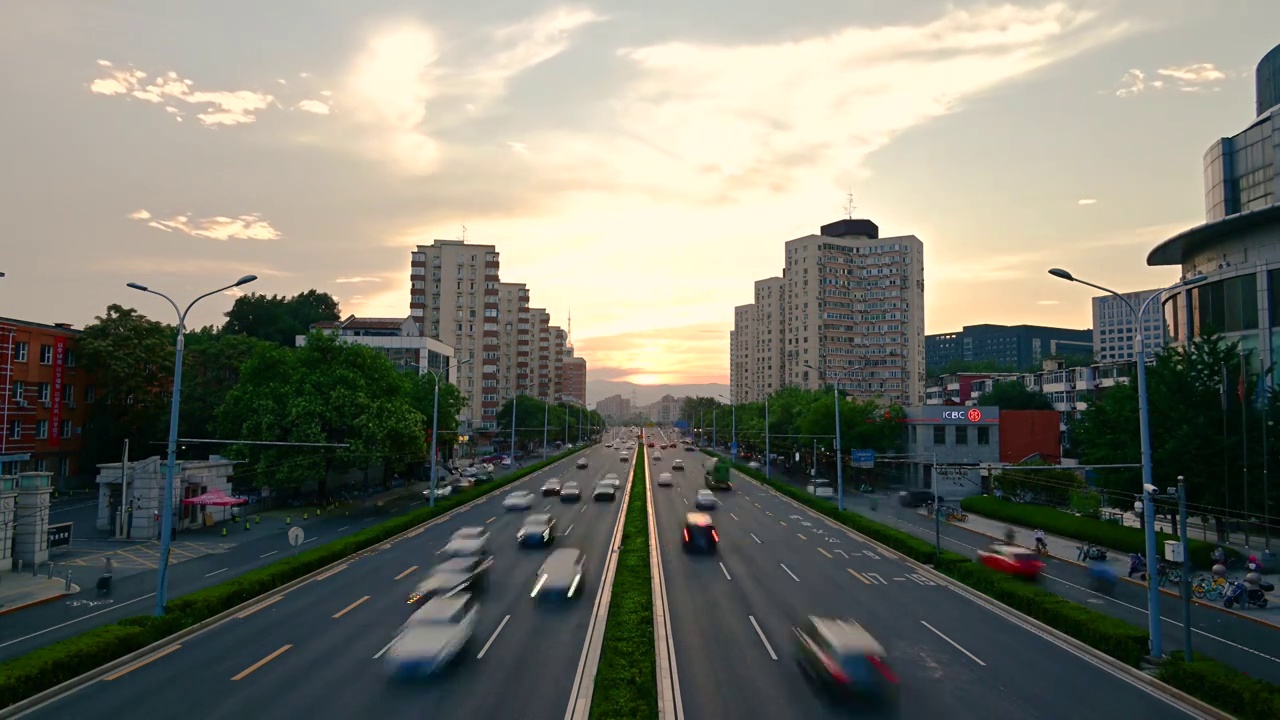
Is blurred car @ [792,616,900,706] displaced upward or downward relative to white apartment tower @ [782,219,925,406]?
downward

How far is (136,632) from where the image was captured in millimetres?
22469

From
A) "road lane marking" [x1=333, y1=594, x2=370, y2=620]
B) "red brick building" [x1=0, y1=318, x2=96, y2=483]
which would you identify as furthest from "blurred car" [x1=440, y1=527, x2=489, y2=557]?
"red brick building" [x1=0, y1=318, x2=96, y2=483]

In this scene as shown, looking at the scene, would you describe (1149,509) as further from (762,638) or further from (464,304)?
(464,304)

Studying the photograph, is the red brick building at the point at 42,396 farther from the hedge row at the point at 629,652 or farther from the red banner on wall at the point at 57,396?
the hedge row at the point at 629,652

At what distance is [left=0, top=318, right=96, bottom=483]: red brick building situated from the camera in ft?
193

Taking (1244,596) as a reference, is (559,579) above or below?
above

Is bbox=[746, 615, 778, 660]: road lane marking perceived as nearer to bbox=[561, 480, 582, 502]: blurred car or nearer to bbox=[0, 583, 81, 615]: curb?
bbox=[0, 583, 81, 615]: curb

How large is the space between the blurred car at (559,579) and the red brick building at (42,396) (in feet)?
166

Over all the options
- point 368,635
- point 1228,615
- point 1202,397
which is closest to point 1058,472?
point 1202,397

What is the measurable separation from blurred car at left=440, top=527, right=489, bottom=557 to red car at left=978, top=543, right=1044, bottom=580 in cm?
2508

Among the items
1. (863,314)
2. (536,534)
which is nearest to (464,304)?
(863,314)

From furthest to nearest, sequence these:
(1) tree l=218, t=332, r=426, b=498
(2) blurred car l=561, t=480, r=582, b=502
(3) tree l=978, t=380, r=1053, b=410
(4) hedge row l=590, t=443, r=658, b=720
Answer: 1. (3) tree l=978, t=380, r=1053, b=410
2. (2) blurred car l=561, t=480, r=582, b=502
3. (1) tree l=218, t=332, r=426, b=498
4. (4) hedge row l=590, t=443, r=658, b=720

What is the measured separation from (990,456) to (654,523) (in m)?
46.5

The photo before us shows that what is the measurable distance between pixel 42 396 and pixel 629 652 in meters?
66.9
